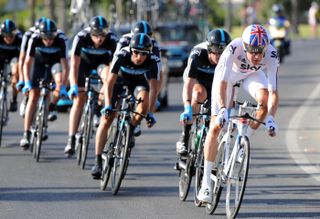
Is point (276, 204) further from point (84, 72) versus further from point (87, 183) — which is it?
point (84, 72)

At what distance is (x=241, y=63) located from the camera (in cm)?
1047

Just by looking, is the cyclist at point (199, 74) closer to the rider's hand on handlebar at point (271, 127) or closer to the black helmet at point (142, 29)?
the black helmet at point (142, 29)

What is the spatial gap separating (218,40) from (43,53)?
4904mm

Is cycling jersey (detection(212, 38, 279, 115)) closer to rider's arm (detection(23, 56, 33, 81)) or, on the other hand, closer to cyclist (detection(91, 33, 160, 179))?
cyclist (detection(91, 33, 160, 179))

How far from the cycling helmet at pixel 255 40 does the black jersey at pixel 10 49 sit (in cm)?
762

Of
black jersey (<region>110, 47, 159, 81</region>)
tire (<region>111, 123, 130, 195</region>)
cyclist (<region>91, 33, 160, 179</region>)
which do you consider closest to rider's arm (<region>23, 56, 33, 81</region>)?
cyclist (<region>91, 33, 160, 179</region>)

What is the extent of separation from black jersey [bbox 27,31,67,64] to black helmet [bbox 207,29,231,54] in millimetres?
4556

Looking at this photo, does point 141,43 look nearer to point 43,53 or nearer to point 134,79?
point 134,79

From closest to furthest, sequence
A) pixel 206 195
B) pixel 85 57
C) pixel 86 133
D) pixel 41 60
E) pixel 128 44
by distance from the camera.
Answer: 1. pixel 206 195
2. pixel 128 44
3. pixel 86 133
4. pixel 85 57
5. pixel 41 60

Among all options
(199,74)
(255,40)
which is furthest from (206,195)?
(199,74)

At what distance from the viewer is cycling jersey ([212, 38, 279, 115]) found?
10258 mm

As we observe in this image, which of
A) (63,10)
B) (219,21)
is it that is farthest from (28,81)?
(219,21)

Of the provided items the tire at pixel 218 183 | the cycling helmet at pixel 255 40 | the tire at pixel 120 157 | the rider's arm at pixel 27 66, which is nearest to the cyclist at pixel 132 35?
the tire at pixel 120 157

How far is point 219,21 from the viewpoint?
79.6 metres
